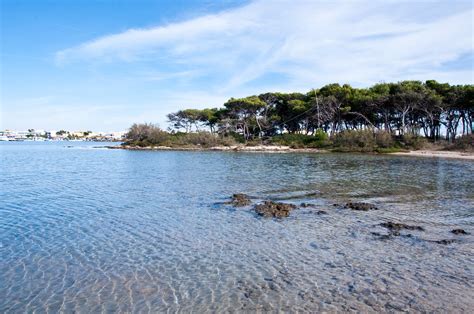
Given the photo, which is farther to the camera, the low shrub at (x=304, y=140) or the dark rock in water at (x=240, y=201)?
the low shrub at (x=304, y=140)

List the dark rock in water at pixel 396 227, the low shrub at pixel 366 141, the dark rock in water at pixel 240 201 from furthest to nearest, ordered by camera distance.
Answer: the low shrub at pixel 366 141, the dark rock in water at pixel 240 201, the dark rock in water at pixel 396 227

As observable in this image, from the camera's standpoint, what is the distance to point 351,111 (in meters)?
70.7

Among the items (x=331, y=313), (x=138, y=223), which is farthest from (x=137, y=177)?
(x=331, y=313)

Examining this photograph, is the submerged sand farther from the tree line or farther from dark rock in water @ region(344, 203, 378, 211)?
dark rock in water @ region(344, 203, 378, 211)

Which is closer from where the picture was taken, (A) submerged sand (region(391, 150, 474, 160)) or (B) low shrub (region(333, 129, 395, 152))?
(A) submerged sand (region(391, 150, 474, 160))

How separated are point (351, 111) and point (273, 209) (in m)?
60.6

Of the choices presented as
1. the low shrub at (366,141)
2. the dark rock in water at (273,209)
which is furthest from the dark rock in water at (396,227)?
the low shrub at (366,141)

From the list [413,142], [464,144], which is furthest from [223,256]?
[413,142]

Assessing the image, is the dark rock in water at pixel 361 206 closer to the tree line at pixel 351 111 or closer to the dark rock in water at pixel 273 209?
the dark rock in water at pixel 273 209

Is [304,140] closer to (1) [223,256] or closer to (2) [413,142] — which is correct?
(2) [413,142]

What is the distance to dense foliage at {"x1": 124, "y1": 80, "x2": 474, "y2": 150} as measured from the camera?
59.5 m

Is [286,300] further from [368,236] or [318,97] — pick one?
[318,97]

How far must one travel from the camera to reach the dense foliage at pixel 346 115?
5954cm

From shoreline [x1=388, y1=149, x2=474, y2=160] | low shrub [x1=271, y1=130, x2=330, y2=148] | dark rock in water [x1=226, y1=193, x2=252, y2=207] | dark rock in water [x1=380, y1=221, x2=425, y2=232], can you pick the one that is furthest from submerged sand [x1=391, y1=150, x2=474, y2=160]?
dark rock in water [x1=380, y1=221, x2=425, y2=232]
